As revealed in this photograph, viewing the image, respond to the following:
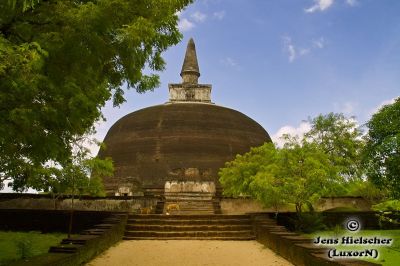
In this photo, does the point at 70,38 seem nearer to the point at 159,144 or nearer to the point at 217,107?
the point at 159,144

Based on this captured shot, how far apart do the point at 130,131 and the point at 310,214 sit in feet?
88.3

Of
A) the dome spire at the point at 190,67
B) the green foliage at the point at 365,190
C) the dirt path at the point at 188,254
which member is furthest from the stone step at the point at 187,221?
the dome spire at the point at 190,67

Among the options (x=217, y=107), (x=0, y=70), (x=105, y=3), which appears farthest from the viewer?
(x=217, y=107)

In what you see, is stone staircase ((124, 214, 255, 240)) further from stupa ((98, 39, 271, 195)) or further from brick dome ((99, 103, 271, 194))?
brick dome ((99, 103, 271, 194))

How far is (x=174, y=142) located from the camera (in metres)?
36.5

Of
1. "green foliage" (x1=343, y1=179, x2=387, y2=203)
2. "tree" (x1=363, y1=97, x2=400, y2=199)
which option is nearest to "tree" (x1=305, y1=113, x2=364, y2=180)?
"green foliage" (x1=343, y1=179, x2=387, y2=203)

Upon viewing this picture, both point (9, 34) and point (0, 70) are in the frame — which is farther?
point (9, 34)

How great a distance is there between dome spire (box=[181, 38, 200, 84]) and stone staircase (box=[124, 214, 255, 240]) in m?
36.4

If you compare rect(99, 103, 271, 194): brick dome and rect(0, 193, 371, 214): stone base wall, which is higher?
rect(99, 103, 271, 194): brick dome

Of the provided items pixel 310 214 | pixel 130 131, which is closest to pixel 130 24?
pixel 310 214

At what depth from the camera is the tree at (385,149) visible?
1209 centimetres

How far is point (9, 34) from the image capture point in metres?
5.59

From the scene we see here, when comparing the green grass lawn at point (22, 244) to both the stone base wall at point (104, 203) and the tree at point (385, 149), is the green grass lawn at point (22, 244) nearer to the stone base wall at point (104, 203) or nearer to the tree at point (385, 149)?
the stone base wall at point (104, 203)

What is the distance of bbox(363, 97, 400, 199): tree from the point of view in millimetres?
12086
